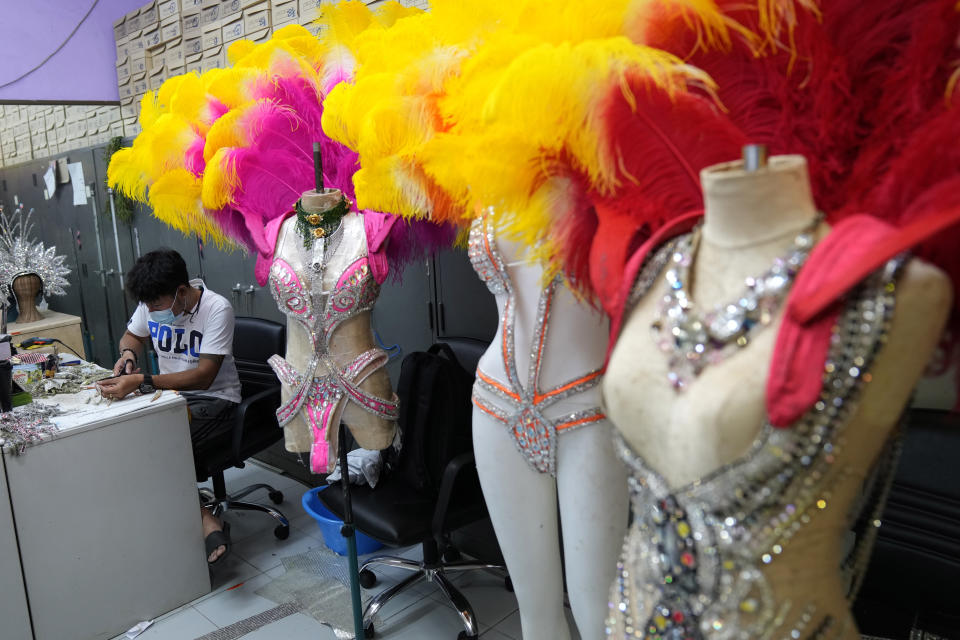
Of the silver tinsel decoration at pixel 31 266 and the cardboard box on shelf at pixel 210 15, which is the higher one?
the cardboard box on shelf at pixel 210 15

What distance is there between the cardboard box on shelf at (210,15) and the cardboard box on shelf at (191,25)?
0.15 ft

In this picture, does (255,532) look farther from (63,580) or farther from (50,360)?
(50,360)

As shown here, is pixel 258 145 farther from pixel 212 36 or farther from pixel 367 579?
pixel 212 36

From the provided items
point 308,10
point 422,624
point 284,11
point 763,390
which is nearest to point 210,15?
point 284,11

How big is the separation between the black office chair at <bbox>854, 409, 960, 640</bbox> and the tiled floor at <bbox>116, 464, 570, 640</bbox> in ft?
3.74

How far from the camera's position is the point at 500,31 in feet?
3.09

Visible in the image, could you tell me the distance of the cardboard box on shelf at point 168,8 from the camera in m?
4.06

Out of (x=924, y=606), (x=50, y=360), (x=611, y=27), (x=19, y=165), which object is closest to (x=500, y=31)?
(x=611, y=27)

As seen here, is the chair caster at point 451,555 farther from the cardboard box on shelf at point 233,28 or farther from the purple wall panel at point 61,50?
the purple wall panel at point 61,50

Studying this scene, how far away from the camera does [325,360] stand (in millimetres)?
1855

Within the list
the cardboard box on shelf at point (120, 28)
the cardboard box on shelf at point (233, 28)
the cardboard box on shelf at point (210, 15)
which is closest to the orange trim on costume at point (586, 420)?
the cardboard box on shelf at point (233, 28)

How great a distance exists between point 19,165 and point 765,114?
274 inches

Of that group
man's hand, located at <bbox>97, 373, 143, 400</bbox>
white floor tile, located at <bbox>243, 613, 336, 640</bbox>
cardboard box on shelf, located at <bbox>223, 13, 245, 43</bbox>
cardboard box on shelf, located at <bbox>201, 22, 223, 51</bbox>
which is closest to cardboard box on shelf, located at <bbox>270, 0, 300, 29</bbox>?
cardboard box on shelf, located at <bbox>223, 13, 245, 43</bbox>

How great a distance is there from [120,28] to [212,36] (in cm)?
141
